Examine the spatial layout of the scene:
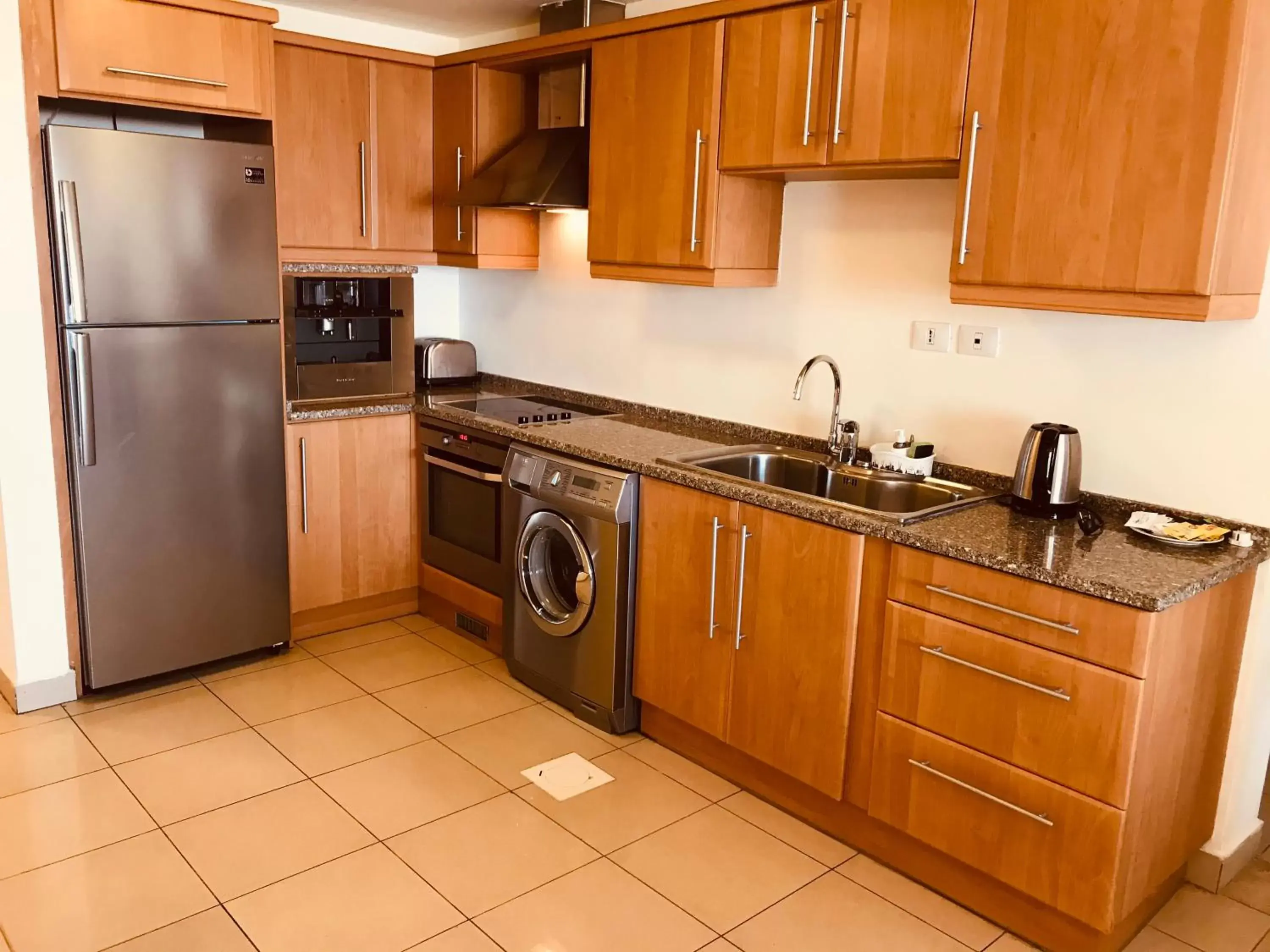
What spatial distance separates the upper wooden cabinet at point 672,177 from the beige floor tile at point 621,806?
1491 millimetres

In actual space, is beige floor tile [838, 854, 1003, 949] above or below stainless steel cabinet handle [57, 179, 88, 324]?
below

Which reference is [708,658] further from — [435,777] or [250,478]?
[250,478]

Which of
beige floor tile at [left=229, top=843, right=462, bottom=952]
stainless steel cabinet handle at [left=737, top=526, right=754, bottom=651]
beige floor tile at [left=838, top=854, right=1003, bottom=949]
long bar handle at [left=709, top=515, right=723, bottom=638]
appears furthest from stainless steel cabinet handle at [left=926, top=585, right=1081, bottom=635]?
beige floor tile at [left=229, top=843, right=462, bottom=952]

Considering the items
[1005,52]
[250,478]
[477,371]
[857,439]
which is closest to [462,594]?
[250,478]

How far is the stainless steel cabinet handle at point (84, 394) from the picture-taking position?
9.72ft

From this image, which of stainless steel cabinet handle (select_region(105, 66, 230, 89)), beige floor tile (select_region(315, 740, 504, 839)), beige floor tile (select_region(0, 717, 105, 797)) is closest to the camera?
beige floor tile (select_region(315, 740, 504, 839))

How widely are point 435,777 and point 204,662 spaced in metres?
1.11

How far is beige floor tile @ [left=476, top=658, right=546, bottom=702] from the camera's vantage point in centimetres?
338

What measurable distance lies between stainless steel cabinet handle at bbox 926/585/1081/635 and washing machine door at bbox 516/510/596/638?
1262 mm

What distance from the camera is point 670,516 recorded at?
2863 mm

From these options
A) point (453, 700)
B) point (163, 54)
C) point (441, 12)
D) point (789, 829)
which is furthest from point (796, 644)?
point (441, 12)

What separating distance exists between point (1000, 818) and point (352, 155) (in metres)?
3.11

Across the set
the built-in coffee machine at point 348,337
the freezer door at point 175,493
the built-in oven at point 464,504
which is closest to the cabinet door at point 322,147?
the built-in coffee machine at point 348,337

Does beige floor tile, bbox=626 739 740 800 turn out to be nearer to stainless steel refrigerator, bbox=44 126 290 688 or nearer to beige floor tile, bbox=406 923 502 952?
beige floor tile, bbox=406 923 502 952
